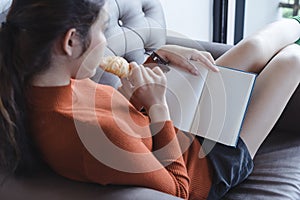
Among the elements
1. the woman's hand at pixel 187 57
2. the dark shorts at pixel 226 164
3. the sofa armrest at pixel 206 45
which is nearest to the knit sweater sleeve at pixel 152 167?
the dark shorts at pixel 226 164

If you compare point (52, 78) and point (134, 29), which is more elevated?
point (52, 78)

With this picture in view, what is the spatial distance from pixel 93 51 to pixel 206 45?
0.81m

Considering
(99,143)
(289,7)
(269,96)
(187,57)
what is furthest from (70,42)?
(289,7)

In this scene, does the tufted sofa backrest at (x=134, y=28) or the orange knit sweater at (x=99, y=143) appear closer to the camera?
the orange knit sweater at (x=99, y=143)

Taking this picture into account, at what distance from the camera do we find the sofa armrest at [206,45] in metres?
1.66

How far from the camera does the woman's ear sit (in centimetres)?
89

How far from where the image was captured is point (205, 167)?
1.16m

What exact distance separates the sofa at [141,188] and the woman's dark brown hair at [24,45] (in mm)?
74

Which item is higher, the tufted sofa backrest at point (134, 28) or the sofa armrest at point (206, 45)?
the tufted sofa backrest at point (134, 28)

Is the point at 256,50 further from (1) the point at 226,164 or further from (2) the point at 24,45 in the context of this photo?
(2) the point at 24,45

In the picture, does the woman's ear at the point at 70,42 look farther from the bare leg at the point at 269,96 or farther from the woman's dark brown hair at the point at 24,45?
the bare leg at the point at 269,96

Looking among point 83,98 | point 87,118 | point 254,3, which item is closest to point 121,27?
point 83,98

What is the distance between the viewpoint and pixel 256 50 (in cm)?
137

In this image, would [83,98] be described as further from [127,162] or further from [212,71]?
[212,71]
